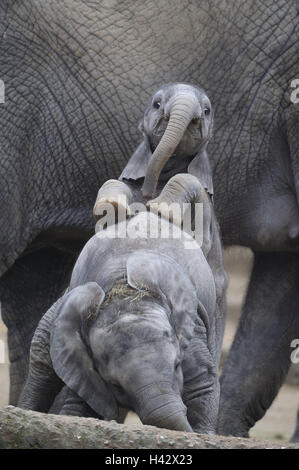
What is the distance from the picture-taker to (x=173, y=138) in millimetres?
5688

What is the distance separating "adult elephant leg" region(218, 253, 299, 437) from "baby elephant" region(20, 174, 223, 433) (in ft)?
5.56

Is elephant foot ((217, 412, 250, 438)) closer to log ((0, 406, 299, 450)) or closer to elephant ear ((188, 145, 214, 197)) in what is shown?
elephant ear ((188, 145, 214, 197))

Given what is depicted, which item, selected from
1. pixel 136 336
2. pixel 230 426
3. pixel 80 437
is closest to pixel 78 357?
pixel 136 336

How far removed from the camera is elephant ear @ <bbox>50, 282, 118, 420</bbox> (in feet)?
16.6

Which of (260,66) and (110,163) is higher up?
(260,66)

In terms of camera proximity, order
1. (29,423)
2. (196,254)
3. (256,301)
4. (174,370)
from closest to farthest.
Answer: (29,423) < (174,370) < (196,254) < (256,301)

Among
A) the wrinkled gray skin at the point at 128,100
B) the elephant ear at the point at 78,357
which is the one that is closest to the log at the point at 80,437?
the elephant ear at the point at 78,357

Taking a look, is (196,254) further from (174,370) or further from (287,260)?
(287,260)

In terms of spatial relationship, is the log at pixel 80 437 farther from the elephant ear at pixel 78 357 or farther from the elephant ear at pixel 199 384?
the elephant ear at pixel 199 384

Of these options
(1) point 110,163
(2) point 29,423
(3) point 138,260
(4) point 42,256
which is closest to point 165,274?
(3) point 138,260

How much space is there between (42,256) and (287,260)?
116 cm

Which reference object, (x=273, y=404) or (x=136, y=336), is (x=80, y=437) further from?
(x=273, y=404)

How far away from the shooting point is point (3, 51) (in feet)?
22.5

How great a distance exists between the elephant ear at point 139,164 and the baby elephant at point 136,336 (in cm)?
44
